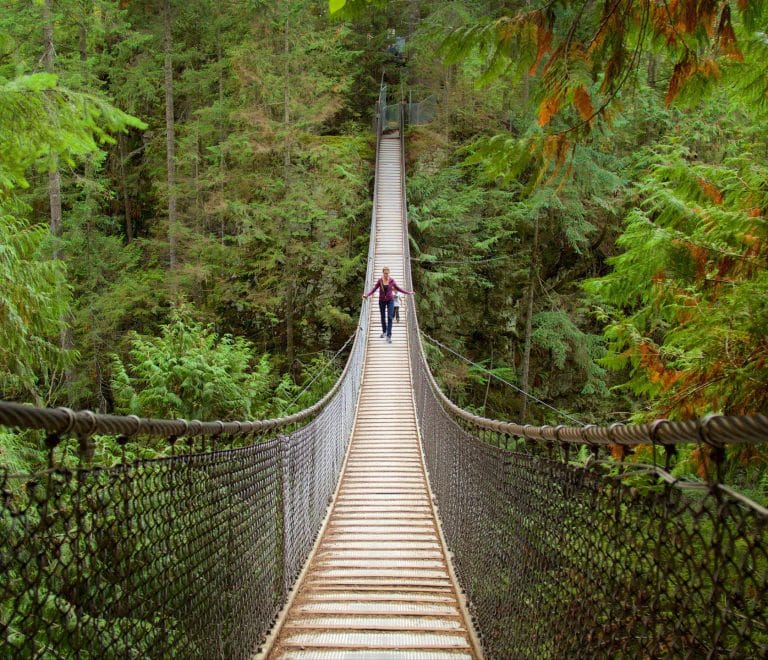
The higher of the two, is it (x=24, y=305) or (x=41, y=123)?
(x=41, y=123)

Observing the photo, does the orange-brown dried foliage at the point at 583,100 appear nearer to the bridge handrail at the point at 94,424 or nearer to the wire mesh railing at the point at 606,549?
the wire mesh railing at the point at 606,549

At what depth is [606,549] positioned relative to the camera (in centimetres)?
146

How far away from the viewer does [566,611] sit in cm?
168

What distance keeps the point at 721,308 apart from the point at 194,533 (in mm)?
2411

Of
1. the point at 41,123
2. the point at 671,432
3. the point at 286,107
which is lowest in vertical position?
→ the point at 671,432

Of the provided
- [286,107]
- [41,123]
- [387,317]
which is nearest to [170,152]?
[286,107]

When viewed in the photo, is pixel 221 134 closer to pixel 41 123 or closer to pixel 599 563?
pixel 41 123

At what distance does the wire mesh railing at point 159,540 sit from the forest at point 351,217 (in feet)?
4.05

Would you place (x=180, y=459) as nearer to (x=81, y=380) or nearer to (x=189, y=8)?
(x=81, y=380)

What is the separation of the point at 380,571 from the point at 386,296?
5.28 meters

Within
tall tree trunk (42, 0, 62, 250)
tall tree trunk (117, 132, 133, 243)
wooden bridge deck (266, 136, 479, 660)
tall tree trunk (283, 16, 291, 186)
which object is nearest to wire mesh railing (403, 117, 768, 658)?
wooden bridge deck (266, 136, 479, 660)

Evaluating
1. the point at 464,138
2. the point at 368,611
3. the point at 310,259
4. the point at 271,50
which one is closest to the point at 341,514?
the point at 368,611

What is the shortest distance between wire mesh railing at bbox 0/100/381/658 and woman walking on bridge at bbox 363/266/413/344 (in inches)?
189

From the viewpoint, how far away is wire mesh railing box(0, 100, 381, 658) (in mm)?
1184
